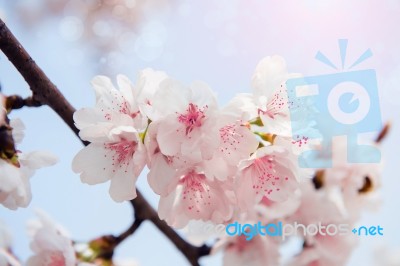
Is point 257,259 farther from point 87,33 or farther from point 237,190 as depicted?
point 87,33

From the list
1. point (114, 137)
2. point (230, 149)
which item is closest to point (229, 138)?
point (230, 149)

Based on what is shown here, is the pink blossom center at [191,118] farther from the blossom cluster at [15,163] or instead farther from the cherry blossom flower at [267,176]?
the blossom cluster at [15,163]

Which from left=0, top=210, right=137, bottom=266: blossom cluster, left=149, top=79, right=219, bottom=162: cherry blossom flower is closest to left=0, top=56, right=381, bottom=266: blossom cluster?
left=149, top=79, right=219, bottom=162: cherry blossom flower

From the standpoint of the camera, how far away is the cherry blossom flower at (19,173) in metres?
0.52

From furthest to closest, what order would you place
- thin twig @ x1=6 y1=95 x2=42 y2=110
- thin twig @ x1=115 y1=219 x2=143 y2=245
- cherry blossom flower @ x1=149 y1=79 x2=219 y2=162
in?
thin twig @ x1=115 y1=219 x2=143 y2=245 < thin twig @ x1=6 y1=95 x2=42 y2=110 < cherry blossom flower @ x1=149 y1=79 x2=219 y2=162

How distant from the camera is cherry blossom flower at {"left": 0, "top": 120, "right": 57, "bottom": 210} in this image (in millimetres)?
520

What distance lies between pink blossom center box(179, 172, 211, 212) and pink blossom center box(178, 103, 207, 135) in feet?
0.19

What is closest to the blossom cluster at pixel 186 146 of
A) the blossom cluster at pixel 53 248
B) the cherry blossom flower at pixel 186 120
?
the cherry blossom flower at pixel 186 120

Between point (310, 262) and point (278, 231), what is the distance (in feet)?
0.25

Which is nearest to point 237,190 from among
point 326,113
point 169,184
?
point 169,184

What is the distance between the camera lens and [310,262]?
0.79 m

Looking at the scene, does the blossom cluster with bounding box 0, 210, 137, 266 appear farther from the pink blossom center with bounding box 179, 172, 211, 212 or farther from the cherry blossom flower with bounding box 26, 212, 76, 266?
the pink blossom center with bounding box 179, 172, 211, 212

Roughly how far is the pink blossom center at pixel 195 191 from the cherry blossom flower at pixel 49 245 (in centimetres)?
21

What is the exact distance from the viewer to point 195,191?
516 mm
